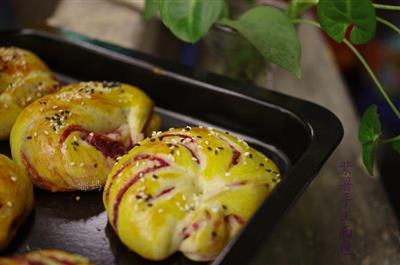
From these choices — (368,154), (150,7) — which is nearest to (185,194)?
(368,154)

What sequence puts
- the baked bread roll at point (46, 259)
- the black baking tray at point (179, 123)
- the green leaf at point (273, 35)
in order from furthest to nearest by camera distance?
1. the green leaf at point (273, 35)
2. the black baking tray at point (179, 123)
3. the baked bread roll at point (46, 259)

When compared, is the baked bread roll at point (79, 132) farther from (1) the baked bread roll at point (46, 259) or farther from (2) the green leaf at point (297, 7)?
(2) the green leaf at point (297, 7)

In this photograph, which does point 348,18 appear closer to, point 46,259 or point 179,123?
point 179,123

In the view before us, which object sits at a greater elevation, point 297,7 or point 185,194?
point 297,7

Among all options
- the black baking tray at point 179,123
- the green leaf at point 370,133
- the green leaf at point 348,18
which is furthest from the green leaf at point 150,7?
the green leaf at point 370,133

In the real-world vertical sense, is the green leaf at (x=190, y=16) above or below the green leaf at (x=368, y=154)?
above

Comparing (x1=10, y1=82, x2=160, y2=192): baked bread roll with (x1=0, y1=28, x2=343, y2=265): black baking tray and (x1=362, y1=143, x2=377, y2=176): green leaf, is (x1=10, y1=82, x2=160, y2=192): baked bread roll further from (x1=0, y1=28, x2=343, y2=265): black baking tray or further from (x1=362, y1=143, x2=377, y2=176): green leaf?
(x1=362, y1=143, x2=377, y2=176): green leaf

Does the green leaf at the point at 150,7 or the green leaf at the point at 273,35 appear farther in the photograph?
the green leaf at the point at 150,7
